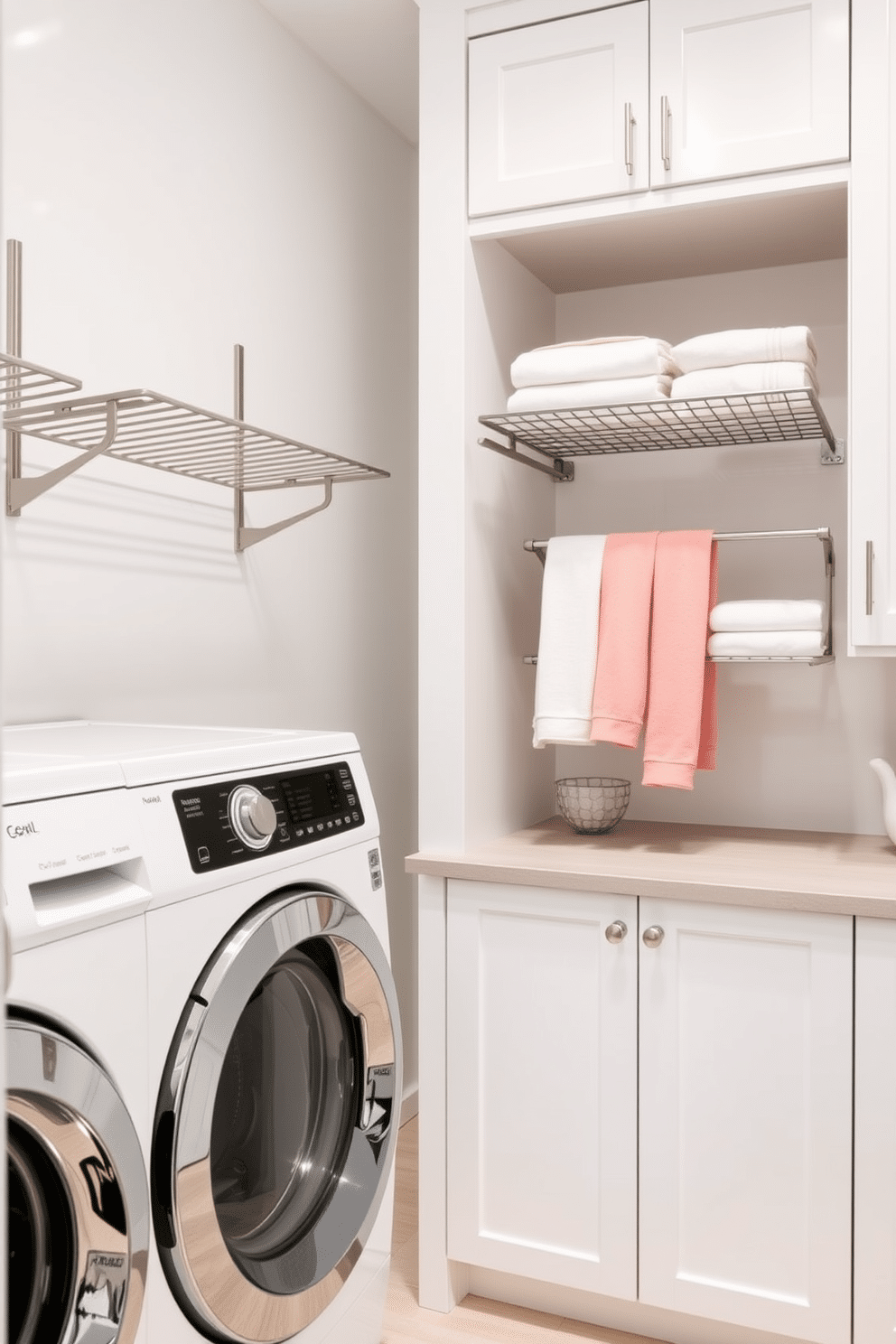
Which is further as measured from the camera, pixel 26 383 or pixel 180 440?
pixel 180 440

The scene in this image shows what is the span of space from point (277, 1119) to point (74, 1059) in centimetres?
50

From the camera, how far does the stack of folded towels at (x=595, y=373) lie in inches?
74.4

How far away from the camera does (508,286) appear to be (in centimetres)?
225

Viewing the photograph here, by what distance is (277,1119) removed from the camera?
1.47 meters

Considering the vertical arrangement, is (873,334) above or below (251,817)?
above

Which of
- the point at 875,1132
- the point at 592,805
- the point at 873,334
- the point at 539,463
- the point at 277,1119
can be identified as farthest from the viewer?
the point at 539,463

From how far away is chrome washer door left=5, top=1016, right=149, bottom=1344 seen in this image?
1.01 meters

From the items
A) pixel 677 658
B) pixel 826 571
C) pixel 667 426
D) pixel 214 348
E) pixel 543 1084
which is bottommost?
pixel 543 1084

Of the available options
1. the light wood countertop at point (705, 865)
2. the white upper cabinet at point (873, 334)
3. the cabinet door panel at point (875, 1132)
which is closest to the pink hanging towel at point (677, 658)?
the light wood countertop at point (705, 865)

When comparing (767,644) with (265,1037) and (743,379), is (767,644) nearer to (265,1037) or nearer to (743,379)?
(743,379)

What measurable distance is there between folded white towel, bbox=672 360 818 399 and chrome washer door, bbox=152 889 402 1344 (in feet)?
3.48

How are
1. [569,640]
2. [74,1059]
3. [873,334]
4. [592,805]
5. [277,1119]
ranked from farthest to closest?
[592,805], [569,640], [873,334], [277,1119], [74,1059]

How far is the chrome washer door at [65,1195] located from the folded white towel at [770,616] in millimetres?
1308

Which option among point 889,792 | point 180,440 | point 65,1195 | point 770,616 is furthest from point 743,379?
point 65,1195
